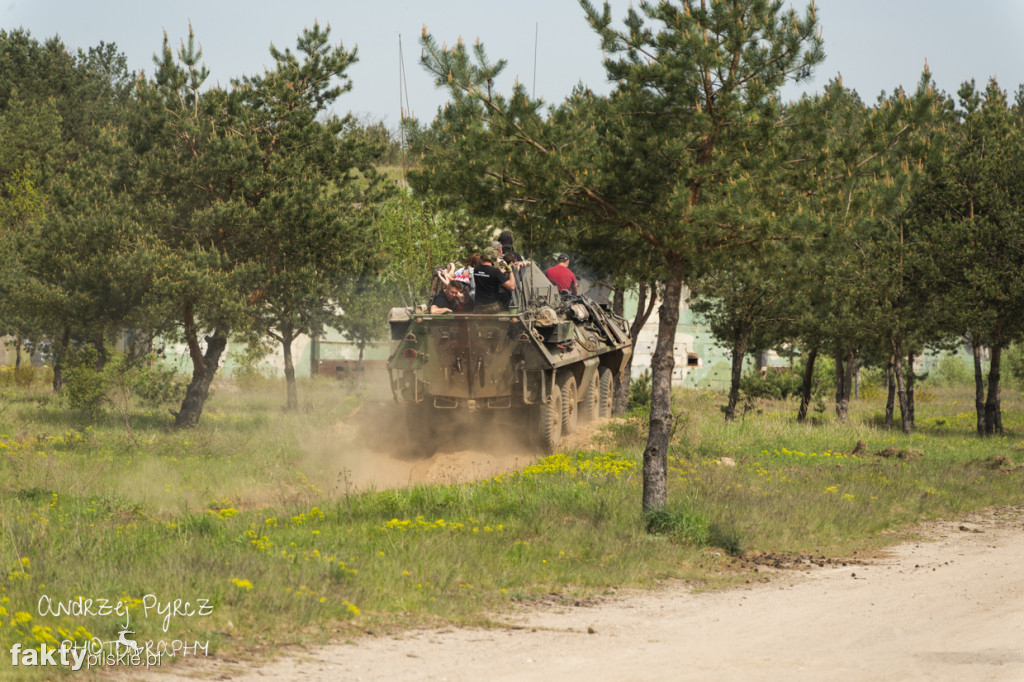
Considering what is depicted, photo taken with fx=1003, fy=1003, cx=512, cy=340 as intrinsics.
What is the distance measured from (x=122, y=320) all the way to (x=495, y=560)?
685 inches

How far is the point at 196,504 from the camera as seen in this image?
12.8 m

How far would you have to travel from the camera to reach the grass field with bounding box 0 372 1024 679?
6.93 m

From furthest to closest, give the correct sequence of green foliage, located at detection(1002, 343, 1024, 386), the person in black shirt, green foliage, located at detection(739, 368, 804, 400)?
green foliage, located at detection(1002, 343, 1024, 386), green foliage, located at detection(739, 368, 804, 400), the person in black shirt

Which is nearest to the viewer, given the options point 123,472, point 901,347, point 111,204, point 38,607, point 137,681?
point 137,681

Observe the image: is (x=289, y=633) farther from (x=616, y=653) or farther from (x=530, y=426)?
(x=530, y=426)

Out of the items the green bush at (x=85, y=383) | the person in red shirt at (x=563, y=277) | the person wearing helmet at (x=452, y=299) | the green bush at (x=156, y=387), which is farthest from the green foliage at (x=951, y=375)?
the green bush at (x=85, y=383)

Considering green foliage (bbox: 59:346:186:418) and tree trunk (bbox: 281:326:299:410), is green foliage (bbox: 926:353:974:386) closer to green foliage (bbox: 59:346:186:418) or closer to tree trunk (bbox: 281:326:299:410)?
tree trunk (bbox: 281:326:299:410)

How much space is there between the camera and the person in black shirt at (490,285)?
1571cm

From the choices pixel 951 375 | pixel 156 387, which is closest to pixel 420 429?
pixel 156 387

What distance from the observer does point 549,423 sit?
1594 centimetres

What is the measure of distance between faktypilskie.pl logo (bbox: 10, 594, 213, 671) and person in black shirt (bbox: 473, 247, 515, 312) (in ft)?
30.7

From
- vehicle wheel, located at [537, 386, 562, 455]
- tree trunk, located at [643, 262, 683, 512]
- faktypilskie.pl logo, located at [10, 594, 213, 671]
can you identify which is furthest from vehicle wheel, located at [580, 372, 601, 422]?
faktypilskie.pl logo, located at [10, 594, 213, 671]

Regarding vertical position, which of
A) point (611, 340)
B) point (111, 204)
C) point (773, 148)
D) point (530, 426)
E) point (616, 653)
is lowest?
point (616, 653)

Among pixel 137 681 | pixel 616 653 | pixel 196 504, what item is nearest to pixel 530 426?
pixel 196 504
